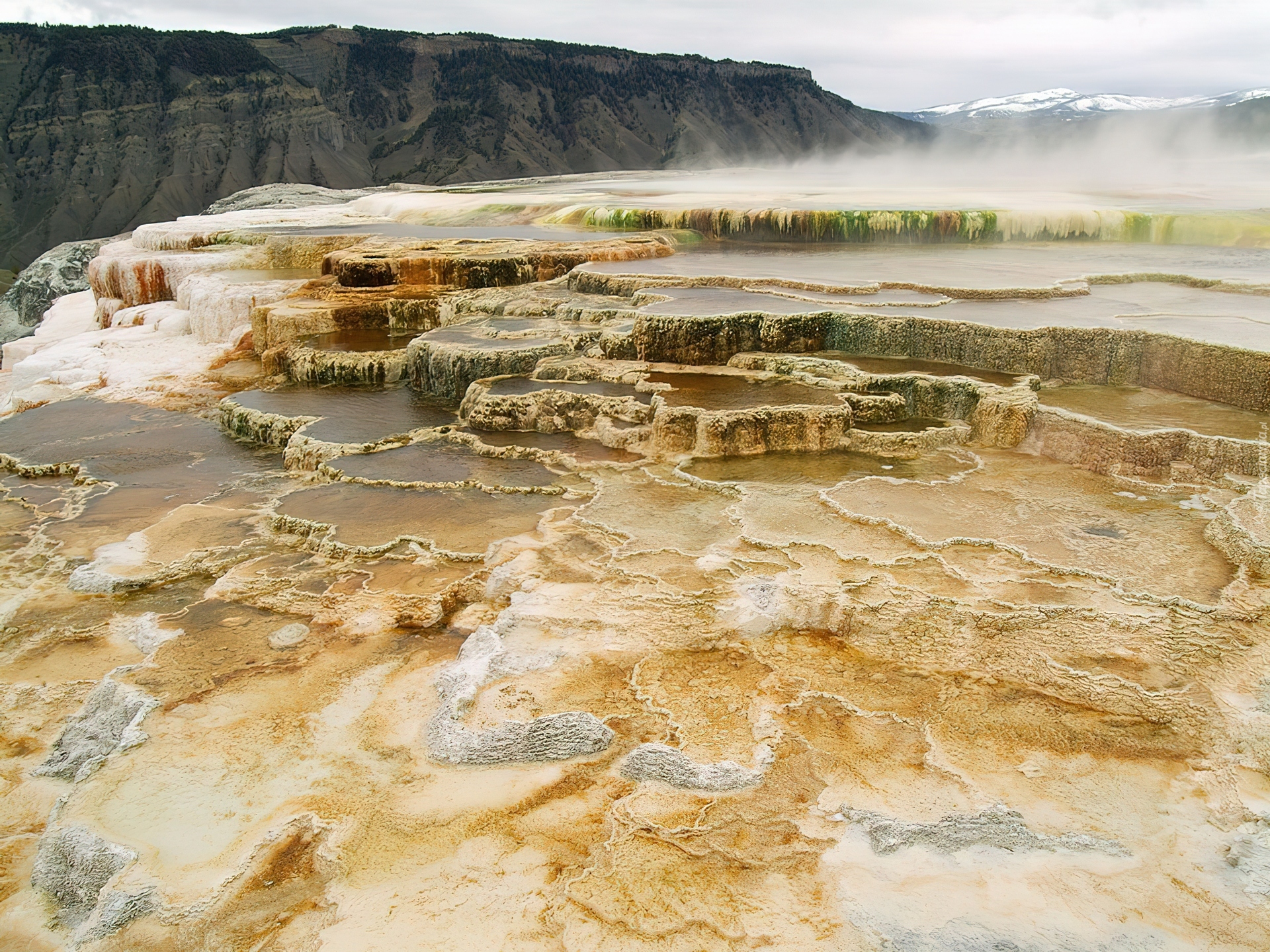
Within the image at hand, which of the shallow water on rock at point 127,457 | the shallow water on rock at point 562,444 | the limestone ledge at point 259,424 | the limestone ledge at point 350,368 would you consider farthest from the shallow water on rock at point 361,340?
the shallow water on rock at point 562,444

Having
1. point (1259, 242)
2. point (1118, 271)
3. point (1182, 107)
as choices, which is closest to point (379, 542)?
point (1118, 271)

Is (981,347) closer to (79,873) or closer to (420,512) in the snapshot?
(420,512)

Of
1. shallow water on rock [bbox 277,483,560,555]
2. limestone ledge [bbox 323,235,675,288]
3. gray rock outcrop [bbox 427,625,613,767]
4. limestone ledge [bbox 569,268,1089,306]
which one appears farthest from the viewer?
limestone ledge [bbox 323,235,675,288]

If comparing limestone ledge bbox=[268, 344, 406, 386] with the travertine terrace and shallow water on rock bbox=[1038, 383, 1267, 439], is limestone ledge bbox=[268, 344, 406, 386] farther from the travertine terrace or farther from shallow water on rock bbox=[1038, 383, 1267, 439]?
shallow water on rock bbox=[1038, 383, 1267, 439]

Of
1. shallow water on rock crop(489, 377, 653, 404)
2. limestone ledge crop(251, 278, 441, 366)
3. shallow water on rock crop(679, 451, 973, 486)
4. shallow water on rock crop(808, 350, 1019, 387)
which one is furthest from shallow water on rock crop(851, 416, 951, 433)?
limestone ledge crop(251, 278, 441, 366)

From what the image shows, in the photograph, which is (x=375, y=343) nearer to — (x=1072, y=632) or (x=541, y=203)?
(x=1072, y=632)

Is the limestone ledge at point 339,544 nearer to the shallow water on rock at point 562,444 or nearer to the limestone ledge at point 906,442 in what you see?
the shallow water on rock at point 562,444
